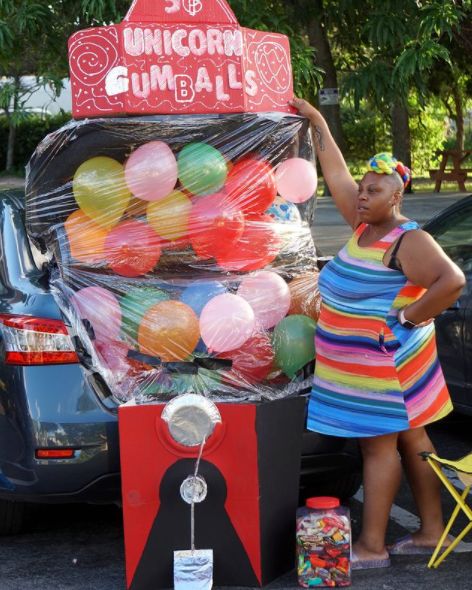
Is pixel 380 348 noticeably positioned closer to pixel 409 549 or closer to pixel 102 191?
pixel 409 549

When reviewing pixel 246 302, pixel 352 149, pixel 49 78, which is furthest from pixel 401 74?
pixel 352 149

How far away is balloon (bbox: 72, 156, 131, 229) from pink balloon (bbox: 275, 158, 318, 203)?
0.65 metres

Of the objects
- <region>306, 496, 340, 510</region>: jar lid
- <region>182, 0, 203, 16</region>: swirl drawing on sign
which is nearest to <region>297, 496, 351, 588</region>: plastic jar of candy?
<region>306, 496, 340, 510</region>: jar lid

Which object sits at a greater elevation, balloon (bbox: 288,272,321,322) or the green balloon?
balloon (bbox: 288,272,321,322)

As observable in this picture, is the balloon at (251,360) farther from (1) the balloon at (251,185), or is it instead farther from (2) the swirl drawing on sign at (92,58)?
(2) the swirl drawing on sign at (92,58)

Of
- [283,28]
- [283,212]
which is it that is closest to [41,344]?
[283,212]

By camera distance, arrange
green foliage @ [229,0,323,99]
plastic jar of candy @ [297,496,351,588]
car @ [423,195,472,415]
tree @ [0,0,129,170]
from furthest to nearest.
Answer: tree @ [0,0,129,170]
green foliage @ [229,0,323,99]
car @ [423,195,472,415]
plastic jar of candy @ [297,496,351,588]

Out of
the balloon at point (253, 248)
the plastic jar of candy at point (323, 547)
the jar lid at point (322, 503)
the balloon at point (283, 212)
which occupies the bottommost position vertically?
the plastic jar of candy at point (323, 547)

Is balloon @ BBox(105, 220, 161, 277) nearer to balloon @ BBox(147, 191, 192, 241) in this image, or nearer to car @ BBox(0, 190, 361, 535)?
balloon @ BBox(147, 191, 192, 241)

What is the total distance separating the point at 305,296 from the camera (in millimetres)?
4539

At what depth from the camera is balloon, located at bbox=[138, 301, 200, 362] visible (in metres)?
4.24

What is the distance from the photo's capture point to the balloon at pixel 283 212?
15.1ft

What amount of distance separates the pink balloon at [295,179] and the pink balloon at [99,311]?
862mm

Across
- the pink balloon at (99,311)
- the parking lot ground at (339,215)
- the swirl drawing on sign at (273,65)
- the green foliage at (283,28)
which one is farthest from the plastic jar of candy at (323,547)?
the parking lot ground at (339,215)
